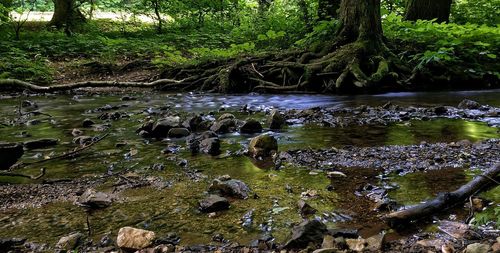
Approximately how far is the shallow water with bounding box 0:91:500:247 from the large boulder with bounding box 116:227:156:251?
0.46 feet

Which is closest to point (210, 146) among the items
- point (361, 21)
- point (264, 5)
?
point (361, 21)

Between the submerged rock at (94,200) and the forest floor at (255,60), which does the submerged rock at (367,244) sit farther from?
the forest floor at (255,60)

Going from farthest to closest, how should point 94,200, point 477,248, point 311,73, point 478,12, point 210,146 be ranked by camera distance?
point 478,12
point 311,73
point 210,146
point 94,200
point 477,248

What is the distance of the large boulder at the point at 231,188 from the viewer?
304cm

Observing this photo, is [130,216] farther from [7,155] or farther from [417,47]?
[417,47]

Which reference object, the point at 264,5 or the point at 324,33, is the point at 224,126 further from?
the point at 264,5

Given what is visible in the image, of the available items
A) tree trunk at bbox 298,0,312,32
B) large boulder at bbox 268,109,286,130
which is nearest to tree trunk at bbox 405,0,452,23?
tree trunk at bbox 298,0,312,32

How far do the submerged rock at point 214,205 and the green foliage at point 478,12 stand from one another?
14418 mm

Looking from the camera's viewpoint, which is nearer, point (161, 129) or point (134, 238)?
point (134, 238)

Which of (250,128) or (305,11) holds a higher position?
(305,11)

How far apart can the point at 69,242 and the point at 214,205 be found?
35.5 inches

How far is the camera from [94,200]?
2.98 meters

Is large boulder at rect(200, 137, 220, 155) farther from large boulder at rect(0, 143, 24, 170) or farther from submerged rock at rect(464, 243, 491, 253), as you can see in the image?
submerged rock at rect(464, 243, 491, 253)

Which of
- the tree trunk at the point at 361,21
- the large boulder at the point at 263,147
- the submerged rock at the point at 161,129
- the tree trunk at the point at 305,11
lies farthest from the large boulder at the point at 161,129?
the tree trunk at the point at 305,11
